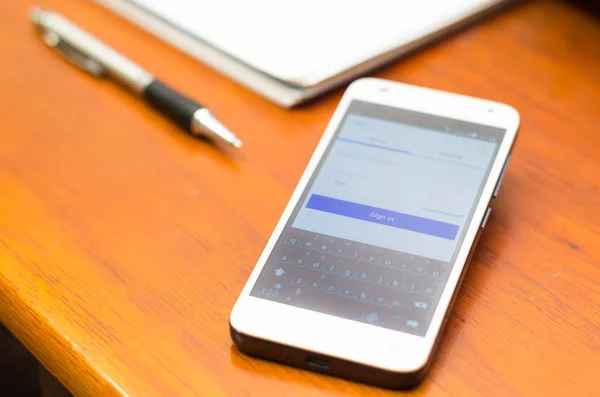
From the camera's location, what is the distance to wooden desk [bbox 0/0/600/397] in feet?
1.03

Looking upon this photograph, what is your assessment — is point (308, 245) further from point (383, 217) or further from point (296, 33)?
point (296, 33)

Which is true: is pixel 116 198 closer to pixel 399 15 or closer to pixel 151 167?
pixel 151 167

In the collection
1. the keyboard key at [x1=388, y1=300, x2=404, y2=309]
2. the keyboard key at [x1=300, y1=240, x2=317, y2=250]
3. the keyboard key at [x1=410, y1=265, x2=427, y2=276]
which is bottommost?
the keyboard key at [x1=388, y1=300, x2=404, y2=309]

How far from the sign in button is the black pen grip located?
0.12 metres

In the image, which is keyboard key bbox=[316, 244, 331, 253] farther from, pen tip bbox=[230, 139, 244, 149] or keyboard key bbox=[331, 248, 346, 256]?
pen tip bbox=[230, 139, 244, 149]

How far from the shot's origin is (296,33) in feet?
1.58

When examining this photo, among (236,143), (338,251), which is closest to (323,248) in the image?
(338,251)

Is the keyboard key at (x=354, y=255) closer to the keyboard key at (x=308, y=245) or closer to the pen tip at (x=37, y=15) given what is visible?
the keyboard key at (x=308, y=245)

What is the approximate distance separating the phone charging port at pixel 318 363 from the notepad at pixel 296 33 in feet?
0.67

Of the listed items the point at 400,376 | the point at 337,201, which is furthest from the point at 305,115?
the point at 400,376

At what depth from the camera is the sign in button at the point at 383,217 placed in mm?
344

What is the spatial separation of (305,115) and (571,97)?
0.19 m

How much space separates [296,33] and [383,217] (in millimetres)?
188

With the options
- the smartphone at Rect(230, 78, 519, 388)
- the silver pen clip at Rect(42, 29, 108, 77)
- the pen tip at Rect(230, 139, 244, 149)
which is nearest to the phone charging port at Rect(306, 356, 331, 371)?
the smartphone at Rect(230, 78, 519, 388)
